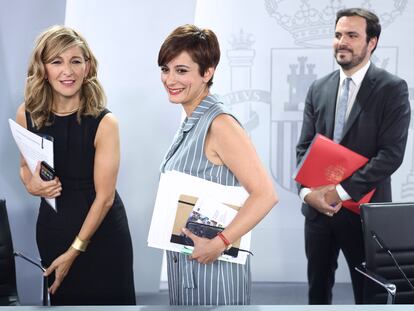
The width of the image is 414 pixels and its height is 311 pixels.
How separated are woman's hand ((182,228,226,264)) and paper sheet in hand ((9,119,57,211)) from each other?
71 cm

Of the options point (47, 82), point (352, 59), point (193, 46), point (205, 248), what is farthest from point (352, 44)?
point (205, 248)

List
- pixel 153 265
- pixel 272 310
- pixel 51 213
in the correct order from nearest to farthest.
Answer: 1. pixel 272 310
2. pixel 51 213
3. pixel 153 265

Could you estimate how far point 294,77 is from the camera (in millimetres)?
3857

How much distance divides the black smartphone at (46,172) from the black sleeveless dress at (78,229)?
3.0 inches

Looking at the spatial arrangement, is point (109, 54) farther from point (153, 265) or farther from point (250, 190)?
point (250, 190)

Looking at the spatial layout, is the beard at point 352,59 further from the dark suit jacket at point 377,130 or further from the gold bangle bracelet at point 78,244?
the gold bangle bracelet at point 78,244

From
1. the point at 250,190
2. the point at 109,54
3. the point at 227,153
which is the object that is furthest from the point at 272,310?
the point at 109,54

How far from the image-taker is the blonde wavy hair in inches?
89.3

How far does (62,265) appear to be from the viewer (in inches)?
90.9

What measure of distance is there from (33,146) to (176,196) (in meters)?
0.75

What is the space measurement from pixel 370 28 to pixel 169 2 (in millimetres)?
1387

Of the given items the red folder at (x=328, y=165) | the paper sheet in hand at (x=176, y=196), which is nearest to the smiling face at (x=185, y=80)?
the paper sheet in hand at (x=176, y=196)

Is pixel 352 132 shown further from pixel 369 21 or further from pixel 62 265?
pixel 62 265

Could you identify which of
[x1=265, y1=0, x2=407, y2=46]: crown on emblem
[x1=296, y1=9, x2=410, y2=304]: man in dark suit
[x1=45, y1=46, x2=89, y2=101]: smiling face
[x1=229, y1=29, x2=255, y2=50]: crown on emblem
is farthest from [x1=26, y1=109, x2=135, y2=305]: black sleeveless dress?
[x1=265, y1=0, x2=407, y2=46]: crown on emblem
